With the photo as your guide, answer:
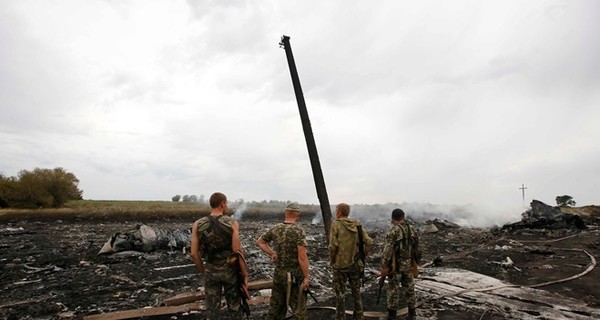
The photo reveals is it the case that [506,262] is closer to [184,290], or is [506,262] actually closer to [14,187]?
[184,290]

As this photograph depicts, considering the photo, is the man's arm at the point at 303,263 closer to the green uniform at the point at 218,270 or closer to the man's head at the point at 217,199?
the green uniform at the point at 218,270

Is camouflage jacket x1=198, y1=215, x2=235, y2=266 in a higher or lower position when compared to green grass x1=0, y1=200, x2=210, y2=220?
higher

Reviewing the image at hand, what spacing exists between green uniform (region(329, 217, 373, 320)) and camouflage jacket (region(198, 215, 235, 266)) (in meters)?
1.75

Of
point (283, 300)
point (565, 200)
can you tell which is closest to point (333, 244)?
point (283, 300)

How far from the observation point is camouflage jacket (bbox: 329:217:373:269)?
4684 millimetres

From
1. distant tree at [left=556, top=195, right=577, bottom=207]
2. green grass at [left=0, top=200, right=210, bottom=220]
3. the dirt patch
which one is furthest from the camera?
distant tree at [left=556, top=195, right=577, bottom=207]

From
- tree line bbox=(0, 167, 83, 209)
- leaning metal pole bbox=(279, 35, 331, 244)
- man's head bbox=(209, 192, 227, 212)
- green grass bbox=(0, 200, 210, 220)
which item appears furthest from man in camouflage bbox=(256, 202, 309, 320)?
tree line bbox=(0, 167, 83, 209)

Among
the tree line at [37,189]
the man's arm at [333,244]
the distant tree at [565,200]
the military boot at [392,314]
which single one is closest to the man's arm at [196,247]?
the man's arm at [333,244]

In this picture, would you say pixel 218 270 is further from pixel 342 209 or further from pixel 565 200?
pixel 565 200

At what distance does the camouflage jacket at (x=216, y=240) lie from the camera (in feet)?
12.4

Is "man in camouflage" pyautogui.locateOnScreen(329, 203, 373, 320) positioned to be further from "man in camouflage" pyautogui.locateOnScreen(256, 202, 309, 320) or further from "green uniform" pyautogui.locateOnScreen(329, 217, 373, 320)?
"man in camouflage" pyautogui.locateOnScreen(256, 202, 309, 320)

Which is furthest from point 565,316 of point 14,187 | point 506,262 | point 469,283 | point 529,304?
point 14,187

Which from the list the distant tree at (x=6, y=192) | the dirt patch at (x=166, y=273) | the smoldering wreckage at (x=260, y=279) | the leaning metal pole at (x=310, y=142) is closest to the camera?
the smoldering wreckage at (x=260, y=279)

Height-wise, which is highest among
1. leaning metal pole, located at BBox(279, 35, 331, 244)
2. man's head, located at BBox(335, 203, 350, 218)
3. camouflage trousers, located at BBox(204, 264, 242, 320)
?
leaning metal pole, located at BBox(279, 35, 331, 244)
